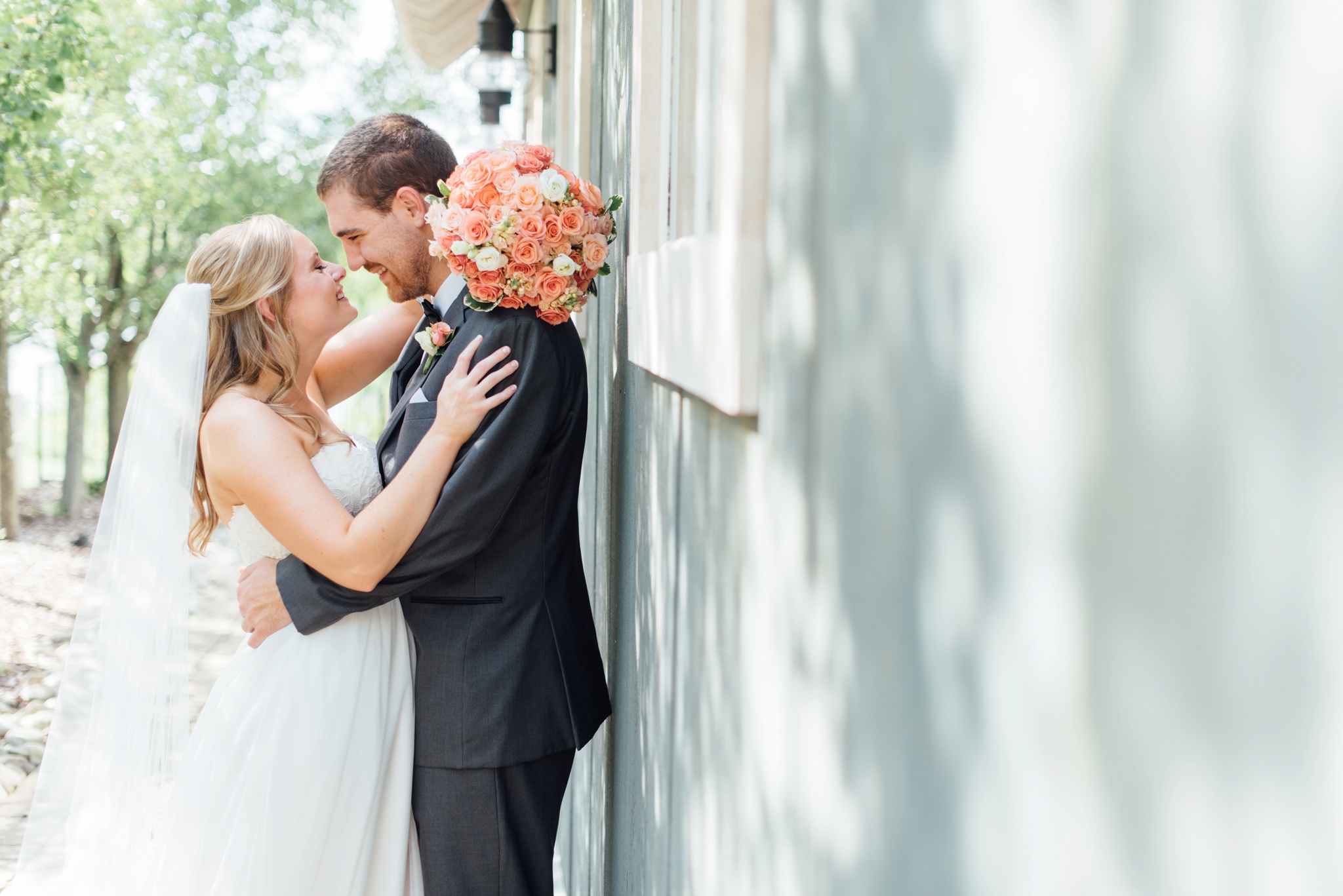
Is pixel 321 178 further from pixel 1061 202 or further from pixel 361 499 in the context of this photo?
pixel 1061 202

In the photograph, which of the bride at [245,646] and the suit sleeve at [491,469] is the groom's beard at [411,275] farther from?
the suit sleeve at [491,469]

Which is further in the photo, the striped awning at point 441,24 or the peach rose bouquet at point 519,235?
the striped awning at point 441,24

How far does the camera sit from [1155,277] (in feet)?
1.50

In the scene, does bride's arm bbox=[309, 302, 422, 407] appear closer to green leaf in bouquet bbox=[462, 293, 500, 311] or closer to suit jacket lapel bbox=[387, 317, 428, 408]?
suit jacket lapel bbox=[387, 317, 428, 408]

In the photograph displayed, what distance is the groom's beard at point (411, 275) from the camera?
10.5 feet

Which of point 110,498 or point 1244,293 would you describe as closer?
point 1244,293

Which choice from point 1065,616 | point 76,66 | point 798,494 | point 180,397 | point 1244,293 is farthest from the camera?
point 76,66

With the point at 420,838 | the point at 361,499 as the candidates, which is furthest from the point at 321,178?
the point at 420,838

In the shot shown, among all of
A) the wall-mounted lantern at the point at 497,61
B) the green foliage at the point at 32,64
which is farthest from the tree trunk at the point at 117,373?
the wall-mounted lantern at the point at 497,61

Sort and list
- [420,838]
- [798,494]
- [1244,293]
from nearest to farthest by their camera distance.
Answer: [1244,293]
[798,494]
[420,838]

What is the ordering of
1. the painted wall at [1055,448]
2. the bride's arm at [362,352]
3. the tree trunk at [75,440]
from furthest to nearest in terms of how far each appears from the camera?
the tree trunk at [75,440] → the bride's arm at [362,352] → the painted wall at [1055,448]

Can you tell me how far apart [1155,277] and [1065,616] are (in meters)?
0.17

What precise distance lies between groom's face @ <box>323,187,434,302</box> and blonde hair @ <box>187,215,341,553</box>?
16cm

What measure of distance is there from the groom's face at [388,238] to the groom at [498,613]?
0.50 m
